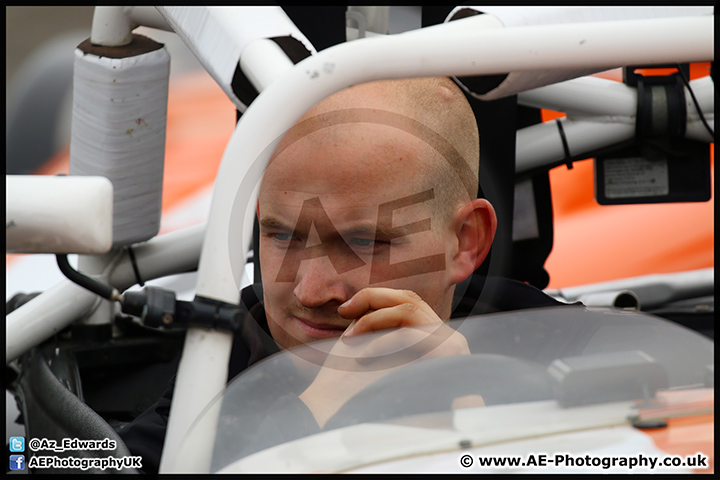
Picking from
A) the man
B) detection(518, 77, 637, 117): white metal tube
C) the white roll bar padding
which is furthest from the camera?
detection(518, 77, 637, 117): white metal tube

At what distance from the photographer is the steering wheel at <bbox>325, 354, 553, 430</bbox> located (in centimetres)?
67

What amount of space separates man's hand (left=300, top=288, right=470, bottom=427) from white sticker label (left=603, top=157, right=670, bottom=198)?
1093 mm

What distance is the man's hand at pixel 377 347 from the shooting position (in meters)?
0.71

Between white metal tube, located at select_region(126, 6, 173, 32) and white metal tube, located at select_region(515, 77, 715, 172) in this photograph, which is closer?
white metal tube, located at select_region(126, 6, 173, 32)

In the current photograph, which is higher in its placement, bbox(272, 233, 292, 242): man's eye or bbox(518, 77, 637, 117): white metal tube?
bbox(272, 233, 292, 242): man's eye

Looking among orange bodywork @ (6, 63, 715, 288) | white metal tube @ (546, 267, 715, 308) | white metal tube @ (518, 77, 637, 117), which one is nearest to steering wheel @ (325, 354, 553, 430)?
white metal tube @ (518, 77, 637, 117)

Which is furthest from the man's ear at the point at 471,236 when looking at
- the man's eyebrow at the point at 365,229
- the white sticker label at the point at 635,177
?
the white sticker label at the point at 635,177

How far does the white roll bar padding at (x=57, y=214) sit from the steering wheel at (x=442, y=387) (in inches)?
10.2

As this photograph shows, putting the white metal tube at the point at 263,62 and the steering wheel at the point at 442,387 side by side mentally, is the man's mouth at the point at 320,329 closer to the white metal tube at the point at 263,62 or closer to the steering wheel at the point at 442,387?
the steering wheel at the point at 442,387

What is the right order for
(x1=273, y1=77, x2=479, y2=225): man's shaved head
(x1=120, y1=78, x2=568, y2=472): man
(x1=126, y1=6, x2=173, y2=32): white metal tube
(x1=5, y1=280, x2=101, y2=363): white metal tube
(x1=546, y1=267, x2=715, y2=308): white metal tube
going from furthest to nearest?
(x1=546, y1=267, x2=715, y2=308): white metal tube → (x1=5, y1=280, x2=101, y2=363): white metal tube → (x1=126, y1=6, x2=173, y2=32): white metal tube → (x1=273, y1=77, x2=479, y2=225): man's shaved head → (x1=120, y1=78, x2=568, y2=472): man

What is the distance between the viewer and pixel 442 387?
0.68 metres

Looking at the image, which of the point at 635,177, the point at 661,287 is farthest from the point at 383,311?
the point at 661,287

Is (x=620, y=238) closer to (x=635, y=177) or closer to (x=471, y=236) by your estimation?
(x=635, y=177)

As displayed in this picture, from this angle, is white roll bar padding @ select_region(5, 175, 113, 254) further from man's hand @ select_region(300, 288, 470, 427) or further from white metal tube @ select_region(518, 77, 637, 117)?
white metal tube @ select_region(518, 77, 637, 117)
